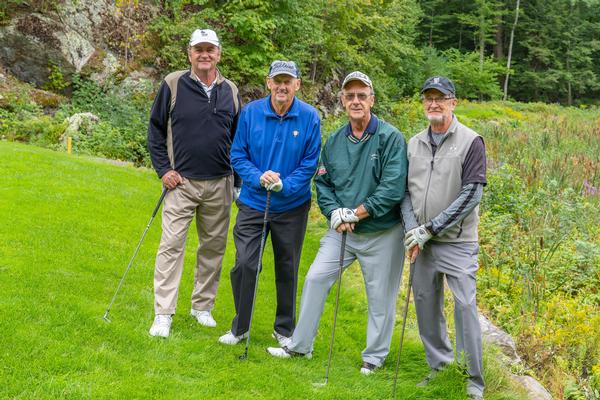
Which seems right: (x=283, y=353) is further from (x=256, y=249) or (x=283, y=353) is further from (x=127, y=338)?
(x=127, y=338)

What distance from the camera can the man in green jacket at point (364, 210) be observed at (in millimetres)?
4512

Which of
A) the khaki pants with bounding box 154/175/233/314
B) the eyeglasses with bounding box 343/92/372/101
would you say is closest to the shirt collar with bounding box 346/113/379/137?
the eyeglasses with bounding box 343/92/372/101

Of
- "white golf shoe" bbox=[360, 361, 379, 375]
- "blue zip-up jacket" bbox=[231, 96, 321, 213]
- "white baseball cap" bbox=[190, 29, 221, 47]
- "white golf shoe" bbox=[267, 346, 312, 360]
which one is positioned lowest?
"white golf shoe" bbox=[360, 361, 379, 375]

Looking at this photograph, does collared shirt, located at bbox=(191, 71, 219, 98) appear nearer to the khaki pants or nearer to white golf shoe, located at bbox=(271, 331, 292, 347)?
the khaki pants

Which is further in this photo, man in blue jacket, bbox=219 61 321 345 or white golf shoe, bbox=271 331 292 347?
white golf shoe, bbox=271 331 292 347

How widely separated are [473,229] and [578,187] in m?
6.29

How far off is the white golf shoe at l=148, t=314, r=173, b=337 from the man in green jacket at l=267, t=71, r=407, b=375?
85 cm

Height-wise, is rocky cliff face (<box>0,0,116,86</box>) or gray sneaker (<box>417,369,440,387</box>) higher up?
rocky cliff face (<box>0,0,116,86</box>)

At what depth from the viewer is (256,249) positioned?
488cm

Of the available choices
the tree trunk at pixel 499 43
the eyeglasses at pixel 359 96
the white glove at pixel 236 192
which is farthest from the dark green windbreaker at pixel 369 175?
the tree trunk at pixel 499 43

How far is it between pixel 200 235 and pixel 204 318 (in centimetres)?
74

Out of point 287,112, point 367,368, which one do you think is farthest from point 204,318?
point 287,112

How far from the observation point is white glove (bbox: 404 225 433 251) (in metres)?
4.26

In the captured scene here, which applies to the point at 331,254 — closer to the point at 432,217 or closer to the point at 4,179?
the point at 432,217
